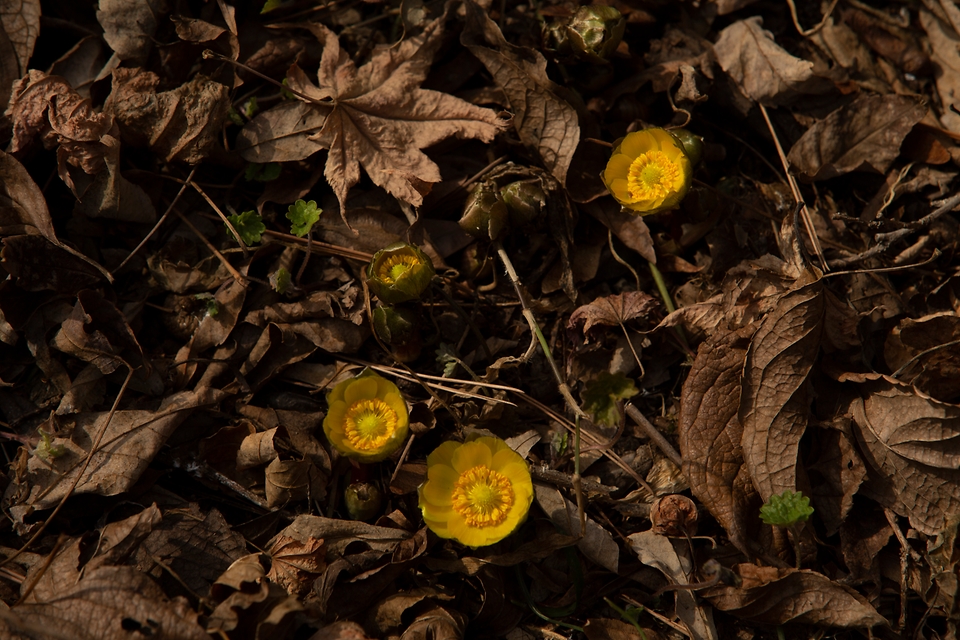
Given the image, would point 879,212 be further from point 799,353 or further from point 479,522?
point 479,522

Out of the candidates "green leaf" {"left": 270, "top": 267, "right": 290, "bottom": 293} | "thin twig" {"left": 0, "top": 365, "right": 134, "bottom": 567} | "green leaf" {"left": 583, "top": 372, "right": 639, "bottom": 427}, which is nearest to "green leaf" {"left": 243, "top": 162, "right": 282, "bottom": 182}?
"green leaf" {"left": 270, "top": 267, "right": 290, "bottom": 293}

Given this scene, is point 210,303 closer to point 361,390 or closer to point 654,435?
point 361,390

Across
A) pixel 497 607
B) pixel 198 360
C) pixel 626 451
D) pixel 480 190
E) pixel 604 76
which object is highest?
pixel 604 76

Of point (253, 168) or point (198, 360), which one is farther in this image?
point (253, 168)

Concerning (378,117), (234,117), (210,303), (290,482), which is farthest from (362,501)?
(234,117)

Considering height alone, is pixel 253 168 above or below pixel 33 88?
below

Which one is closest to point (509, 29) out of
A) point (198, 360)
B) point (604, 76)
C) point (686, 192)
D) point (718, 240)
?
point (604, 76)

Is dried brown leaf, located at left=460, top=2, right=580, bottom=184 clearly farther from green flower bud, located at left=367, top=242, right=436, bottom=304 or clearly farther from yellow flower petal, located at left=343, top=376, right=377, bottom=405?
yellow flower petal, located at left=343, top=376, right=377, bottom=405
